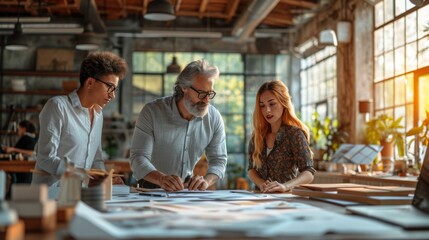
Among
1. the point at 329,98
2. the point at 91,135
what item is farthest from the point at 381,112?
the point at 91,135

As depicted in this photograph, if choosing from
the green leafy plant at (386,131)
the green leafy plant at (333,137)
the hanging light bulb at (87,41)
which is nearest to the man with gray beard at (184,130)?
the green leafy plant at (386,131)

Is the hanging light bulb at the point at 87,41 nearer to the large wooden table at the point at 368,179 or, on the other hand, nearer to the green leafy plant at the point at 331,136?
the green leafy plant at the point at 331,136

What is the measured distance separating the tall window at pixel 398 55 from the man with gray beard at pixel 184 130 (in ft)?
13.2

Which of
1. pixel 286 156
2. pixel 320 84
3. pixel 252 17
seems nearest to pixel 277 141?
pixel 286 156

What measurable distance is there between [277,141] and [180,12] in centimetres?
973

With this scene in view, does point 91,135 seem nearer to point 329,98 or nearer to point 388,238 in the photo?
point 388,238

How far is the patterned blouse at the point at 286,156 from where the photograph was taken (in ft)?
13.2

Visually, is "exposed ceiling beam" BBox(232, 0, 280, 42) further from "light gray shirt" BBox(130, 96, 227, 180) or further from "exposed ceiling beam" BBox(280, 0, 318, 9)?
"light gray shirt" BBox(130, 96, 227, 180)

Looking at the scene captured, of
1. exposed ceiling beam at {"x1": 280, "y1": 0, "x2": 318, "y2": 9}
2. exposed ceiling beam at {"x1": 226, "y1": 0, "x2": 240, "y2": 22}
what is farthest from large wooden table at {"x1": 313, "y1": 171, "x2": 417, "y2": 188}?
exposed ceiling beam at {"x1": 226, "y1": 0, "x2": 240, "y2": 22}

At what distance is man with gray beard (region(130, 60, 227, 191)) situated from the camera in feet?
13.1

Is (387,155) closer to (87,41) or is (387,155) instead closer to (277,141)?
(277,141)

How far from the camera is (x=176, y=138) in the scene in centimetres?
423

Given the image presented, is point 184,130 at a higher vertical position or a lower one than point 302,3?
lower

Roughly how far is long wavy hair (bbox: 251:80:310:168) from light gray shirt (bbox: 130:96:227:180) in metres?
0.24
